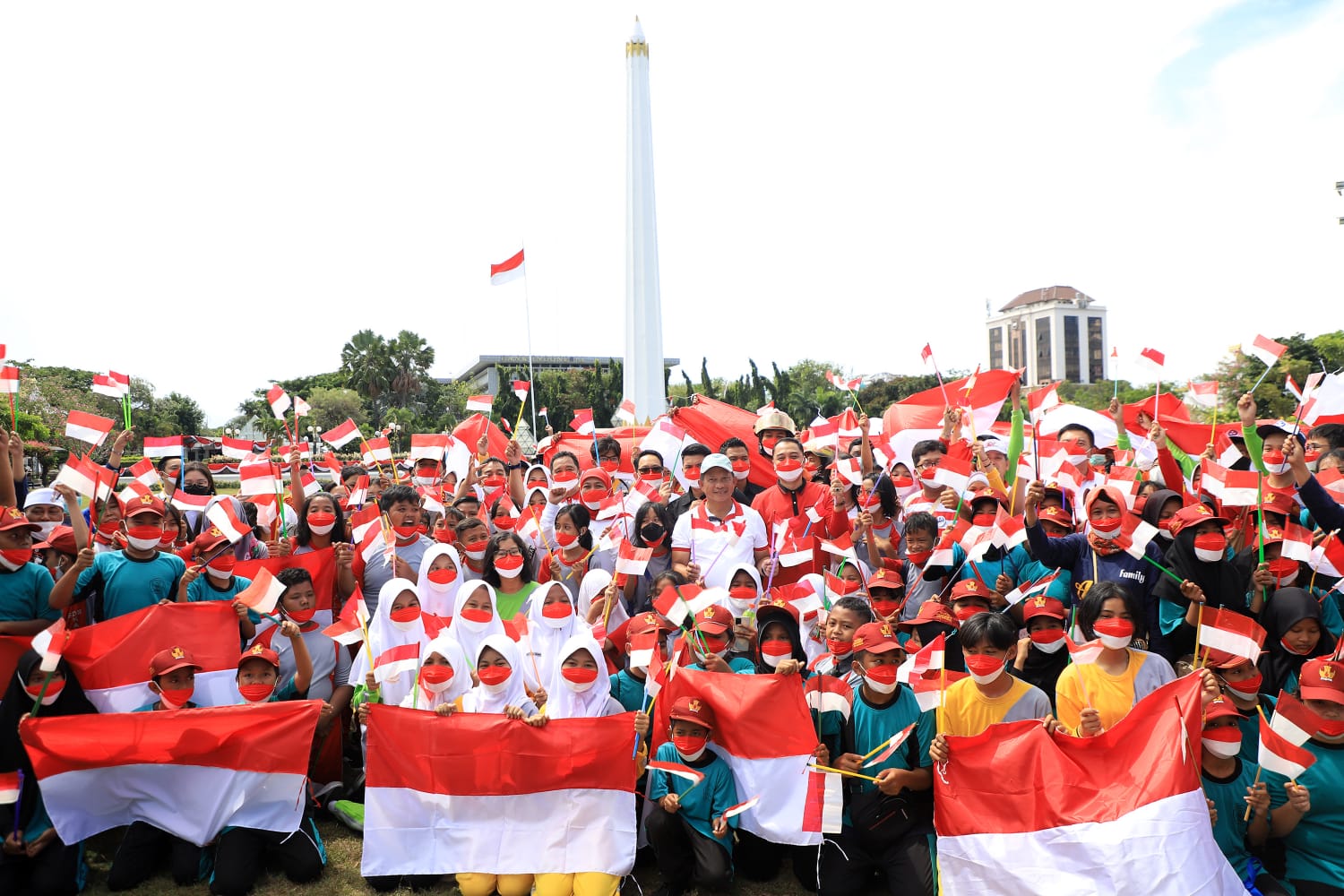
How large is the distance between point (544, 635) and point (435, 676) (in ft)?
3.00

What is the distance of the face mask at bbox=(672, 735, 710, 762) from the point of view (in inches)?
227

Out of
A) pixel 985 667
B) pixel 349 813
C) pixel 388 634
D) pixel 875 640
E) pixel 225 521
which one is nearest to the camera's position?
pixel 985 667

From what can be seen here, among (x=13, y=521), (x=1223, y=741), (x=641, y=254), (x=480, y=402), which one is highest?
(x=641, y=254)

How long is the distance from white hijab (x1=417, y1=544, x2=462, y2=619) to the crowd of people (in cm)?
3

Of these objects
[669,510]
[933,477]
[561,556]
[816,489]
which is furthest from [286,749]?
[933,477]

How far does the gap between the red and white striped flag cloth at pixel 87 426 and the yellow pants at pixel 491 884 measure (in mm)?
4629

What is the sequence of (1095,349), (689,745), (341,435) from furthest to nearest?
(1095,349), (341,435), (689,745)

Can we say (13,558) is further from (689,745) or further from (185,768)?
(689,745)

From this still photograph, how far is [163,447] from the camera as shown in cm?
948

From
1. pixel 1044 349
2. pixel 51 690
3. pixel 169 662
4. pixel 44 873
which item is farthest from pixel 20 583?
pixel 1044 349

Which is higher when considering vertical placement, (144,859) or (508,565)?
(508,565)

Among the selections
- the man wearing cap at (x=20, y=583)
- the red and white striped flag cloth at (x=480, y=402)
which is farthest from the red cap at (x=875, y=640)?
the red and white striped flag cloth at (x=480, y=402)

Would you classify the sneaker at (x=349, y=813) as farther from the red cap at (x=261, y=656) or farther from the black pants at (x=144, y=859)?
the red cap at (x=261, y=656)

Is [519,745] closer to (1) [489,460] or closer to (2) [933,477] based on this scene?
(2) [933,477]
